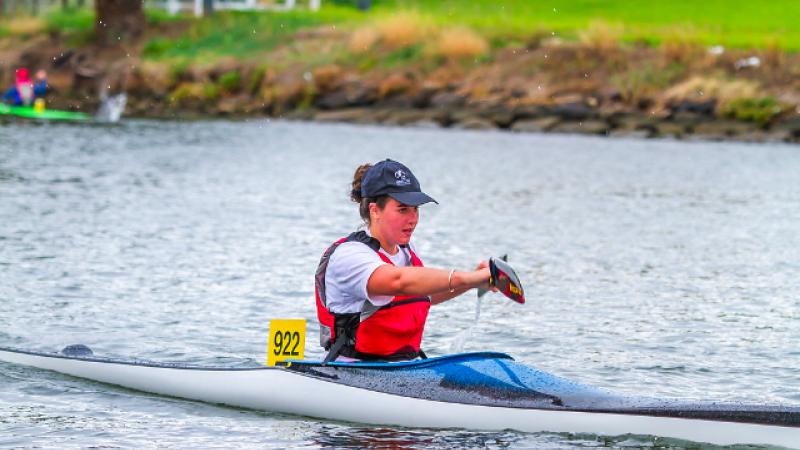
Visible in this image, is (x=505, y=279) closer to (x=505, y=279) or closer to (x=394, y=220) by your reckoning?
(x=505, y=279)

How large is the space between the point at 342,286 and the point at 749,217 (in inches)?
629

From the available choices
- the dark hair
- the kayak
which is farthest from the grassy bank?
the dark hair

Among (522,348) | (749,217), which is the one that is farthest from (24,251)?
(749,217)

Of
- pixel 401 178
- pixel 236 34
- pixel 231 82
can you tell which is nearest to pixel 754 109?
pixel 231 82

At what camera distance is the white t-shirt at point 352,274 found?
8750mm

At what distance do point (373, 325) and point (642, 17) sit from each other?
4809 cm

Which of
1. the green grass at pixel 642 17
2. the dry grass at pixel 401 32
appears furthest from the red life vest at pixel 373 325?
the dry grass at pixel 401 32

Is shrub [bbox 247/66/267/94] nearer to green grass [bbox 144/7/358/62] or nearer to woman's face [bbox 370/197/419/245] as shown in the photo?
green grass [bbox 144/7/358/62]

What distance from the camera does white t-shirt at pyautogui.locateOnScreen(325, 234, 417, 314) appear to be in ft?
28.7

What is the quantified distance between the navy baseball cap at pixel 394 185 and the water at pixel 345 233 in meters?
1.52

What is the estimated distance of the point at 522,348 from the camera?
1297cm

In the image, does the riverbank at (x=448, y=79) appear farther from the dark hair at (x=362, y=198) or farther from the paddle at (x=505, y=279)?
the paddle at (x=505, y=279)

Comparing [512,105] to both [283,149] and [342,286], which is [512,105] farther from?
[342,286]

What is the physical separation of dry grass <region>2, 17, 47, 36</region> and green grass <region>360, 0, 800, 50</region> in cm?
1323
